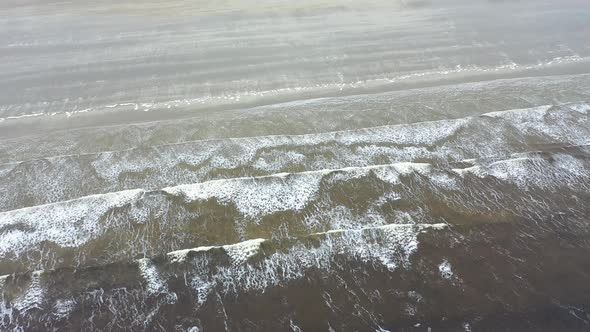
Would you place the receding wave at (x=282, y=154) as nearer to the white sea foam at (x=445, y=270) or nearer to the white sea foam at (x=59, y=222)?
A: the white sea foam at (x=59, y=222)

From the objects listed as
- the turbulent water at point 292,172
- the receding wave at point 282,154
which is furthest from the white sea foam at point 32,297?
the receding wave at point 282,154

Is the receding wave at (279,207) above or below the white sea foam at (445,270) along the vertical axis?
above

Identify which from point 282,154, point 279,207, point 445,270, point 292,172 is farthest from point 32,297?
point 445,270

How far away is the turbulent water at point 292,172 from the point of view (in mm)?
6848

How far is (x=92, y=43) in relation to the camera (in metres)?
14.7

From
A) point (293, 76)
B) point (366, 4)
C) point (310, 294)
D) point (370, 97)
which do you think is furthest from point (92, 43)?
point (310, 294)

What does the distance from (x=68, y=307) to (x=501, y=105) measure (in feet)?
42.4

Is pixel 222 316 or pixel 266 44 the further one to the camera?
pixel 266 44

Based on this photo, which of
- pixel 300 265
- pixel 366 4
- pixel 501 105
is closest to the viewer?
pixel 300 265

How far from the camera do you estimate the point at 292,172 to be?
375 inches

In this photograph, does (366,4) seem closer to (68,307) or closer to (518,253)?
(518,253)

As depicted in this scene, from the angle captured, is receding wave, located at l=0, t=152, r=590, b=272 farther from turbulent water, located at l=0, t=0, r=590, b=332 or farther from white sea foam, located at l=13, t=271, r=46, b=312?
white sea foam, located at l=13, t=271, r=46, b=312

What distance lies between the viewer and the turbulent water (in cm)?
685

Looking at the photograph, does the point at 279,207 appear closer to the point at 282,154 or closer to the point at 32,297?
the point at 282,154
